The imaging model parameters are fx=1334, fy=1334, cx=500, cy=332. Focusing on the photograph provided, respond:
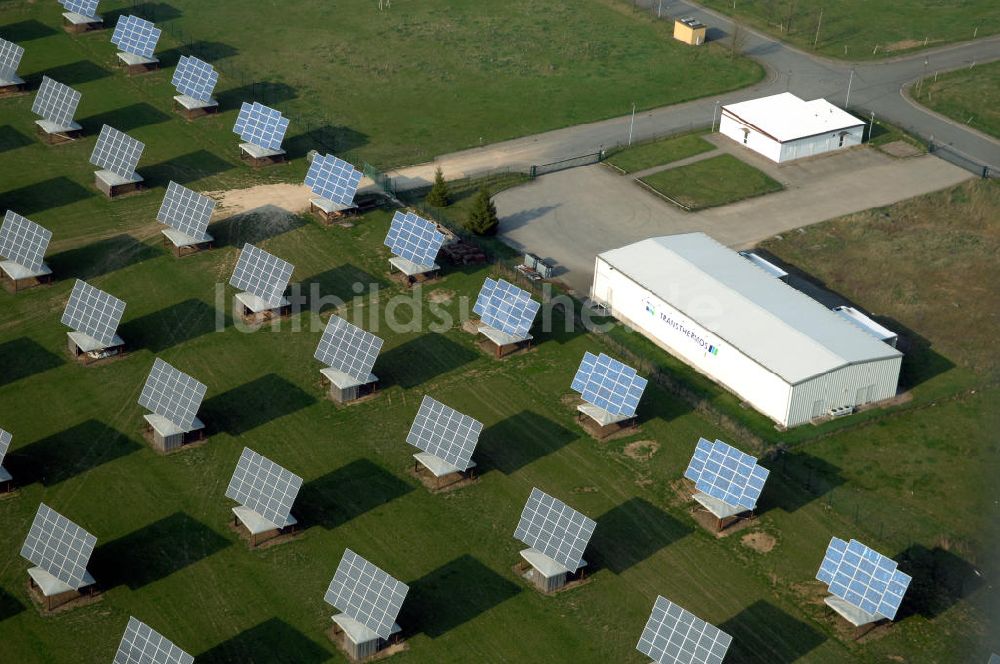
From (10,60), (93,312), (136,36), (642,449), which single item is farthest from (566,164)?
(10,60)

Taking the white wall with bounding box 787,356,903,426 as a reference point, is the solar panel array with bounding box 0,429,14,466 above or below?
above

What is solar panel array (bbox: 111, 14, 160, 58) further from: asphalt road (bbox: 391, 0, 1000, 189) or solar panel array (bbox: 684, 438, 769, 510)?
solar panel array (bbox: 684, 438, 769, 510)

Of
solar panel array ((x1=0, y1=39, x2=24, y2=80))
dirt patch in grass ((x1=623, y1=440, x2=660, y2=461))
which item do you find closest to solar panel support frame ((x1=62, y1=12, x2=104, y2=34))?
solar panel array ((x1=0, y1=39, x2=24, y2=80))

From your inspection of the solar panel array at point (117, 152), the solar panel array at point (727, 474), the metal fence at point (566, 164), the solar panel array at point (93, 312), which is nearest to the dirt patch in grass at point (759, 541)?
the solar panel array at point (727, 474)

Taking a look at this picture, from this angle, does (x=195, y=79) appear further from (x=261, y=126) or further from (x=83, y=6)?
(x=83, y=6)

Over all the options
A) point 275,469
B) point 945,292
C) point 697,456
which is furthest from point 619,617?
point 945,292

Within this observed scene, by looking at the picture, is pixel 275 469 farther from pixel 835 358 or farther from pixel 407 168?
pixel 407 168

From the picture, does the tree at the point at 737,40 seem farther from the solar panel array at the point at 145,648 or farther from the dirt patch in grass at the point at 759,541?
the solar panel array at the point at 145,648
